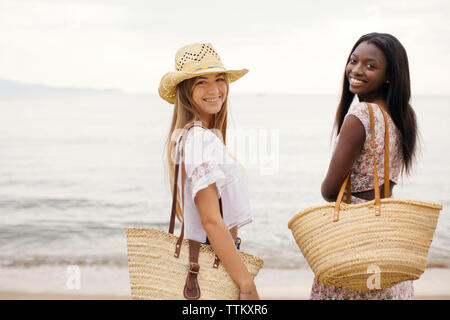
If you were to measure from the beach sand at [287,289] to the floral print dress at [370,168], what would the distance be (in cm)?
333

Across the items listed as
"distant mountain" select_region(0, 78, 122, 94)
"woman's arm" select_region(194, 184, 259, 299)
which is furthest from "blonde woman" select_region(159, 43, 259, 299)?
"distant mountain" select_region(0, 78, 122, 94)

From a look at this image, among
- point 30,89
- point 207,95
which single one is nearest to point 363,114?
point 207,95

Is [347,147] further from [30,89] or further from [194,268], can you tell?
[30,89]

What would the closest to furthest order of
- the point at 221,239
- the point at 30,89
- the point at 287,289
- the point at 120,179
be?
1. the point at 221,239
2. the point at 287,289
3. the point at 120,179
4. the point at 30,89

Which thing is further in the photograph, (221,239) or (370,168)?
(370,168)

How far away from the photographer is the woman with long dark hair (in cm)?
186

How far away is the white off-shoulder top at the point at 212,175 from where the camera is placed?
1.70 metres

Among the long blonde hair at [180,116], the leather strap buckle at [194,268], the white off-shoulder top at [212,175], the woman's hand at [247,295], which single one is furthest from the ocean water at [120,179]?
the woman's hand at [247,295]

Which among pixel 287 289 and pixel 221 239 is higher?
pixel 287 289

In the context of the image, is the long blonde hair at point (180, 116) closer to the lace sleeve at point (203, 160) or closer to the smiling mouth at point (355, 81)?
the lace sleeve at point (203, 160)

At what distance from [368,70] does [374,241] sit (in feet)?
2.41

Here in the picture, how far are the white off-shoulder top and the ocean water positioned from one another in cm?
50

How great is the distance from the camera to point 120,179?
14.1m

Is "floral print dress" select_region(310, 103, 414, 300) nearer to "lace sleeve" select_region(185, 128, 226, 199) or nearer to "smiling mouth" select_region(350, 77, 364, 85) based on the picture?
"smiling mouth" select_region(350, 77, 364, 85)
